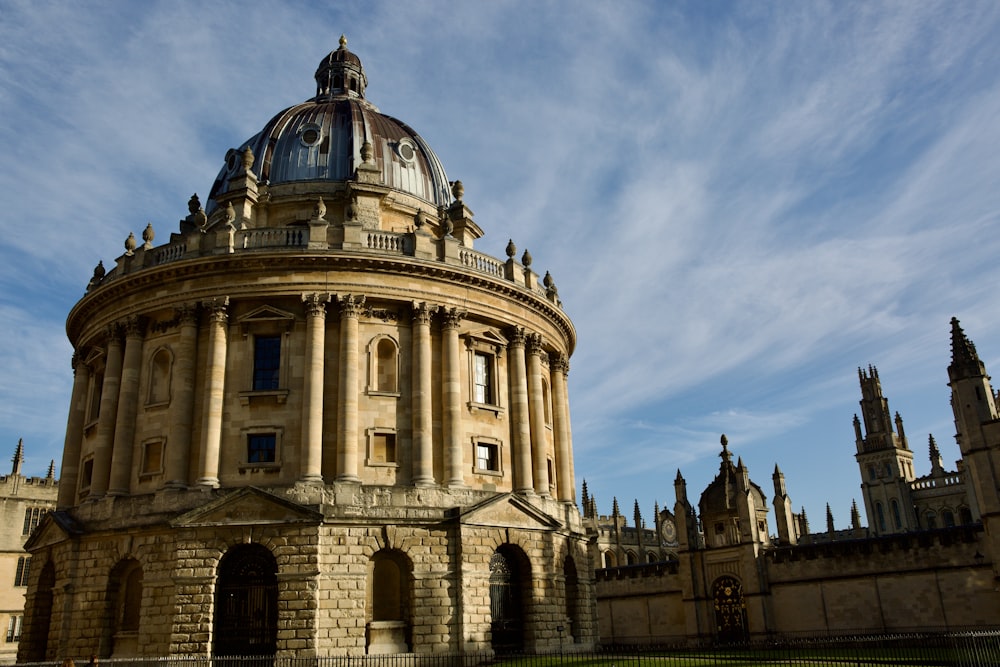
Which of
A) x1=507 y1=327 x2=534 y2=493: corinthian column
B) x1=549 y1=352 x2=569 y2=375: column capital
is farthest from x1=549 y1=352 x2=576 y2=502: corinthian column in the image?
x1=507 y1=327 x2=534 y2=493: corinthian column

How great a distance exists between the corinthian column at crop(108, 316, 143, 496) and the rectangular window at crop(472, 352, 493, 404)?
14087 mm

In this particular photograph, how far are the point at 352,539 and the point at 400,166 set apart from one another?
20.5m

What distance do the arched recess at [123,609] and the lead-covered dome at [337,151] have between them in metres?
19.2

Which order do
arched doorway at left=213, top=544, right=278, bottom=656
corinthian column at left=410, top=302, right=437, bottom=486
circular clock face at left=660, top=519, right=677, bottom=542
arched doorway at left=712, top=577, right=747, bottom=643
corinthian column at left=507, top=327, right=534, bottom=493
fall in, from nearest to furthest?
arched doorway at left=213, top=544, right=278, bottom=656 → corinthian column at left=410, top=302, right=437, bottom=486 → corinthian column at left=507, top=327, right=534, bottom=493 → arched doorway at left=712, top=577, right=747, bottom=643 → circular clock face at left=660, top=519, right=677, bottom=542

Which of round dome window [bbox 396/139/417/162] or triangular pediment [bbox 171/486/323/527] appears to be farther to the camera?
round dome window [bbox 396/139/417/162]

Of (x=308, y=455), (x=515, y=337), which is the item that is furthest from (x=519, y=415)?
(x=308, y=455)

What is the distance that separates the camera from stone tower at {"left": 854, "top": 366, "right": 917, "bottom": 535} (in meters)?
99.7

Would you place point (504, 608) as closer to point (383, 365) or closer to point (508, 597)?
point (508, 597)

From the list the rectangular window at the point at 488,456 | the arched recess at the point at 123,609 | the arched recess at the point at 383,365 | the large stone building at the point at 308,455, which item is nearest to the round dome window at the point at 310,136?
the large stone building at the point at 308,455

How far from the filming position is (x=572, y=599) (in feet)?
123

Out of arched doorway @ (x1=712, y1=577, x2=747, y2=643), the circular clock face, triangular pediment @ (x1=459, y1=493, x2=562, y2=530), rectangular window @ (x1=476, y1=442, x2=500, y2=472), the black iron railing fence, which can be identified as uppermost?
the circular clock face

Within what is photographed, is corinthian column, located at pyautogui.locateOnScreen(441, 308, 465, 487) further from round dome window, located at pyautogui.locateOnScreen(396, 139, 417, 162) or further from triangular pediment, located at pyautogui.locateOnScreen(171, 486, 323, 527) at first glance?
round dome window, located at pyautogui.locateOnScreen(396, 139, 417, 162)

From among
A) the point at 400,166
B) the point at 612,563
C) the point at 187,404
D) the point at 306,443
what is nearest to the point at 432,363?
the point at 306,443

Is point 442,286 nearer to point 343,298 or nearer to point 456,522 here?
point 343,298
